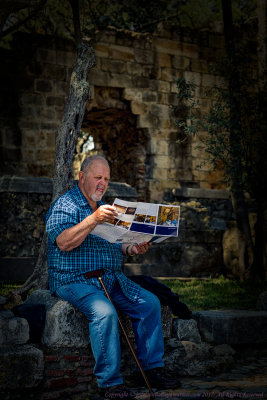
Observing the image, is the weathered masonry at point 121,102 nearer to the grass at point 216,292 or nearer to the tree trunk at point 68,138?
the grass at point 216,292

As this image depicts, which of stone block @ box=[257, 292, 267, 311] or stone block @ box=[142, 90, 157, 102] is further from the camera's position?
stone block @ box=[142, 90, 157, 102]

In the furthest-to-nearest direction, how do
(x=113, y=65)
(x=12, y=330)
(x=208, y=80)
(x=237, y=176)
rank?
(x=208, y=80)
(x=113, y=65)
(x=237, y=176)
(x=12, y=330)

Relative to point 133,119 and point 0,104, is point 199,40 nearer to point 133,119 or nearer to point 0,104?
point 133,119

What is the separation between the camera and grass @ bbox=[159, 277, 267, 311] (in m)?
6.36

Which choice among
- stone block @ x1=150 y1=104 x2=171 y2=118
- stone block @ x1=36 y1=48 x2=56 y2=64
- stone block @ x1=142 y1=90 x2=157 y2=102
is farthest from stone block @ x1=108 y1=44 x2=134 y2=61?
stone block @ x1=36 y1=48 x2=56 y2=64

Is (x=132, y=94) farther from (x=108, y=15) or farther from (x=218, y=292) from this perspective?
(x=218, y=292)

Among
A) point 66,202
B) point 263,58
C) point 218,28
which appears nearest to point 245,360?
point 66,202

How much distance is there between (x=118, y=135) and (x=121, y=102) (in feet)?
3.58

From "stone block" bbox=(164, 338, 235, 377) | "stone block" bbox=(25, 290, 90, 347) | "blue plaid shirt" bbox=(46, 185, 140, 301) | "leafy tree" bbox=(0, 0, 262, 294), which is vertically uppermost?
"leafy tree" bbox=(0, 0, 262, 294)

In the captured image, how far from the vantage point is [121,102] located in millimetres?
11852

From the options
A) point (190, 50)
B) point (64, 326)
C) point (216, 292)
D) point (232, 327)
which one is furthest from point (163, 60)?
point (64, 326)

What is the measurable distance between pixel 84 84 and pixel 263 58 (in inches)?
200

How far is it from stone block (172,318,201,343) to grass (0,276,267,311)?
1.56m

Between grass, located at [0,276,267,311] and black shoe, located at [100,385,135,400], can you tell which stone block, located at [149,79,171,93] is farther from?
black shoe, located at [100,385,135,400]
